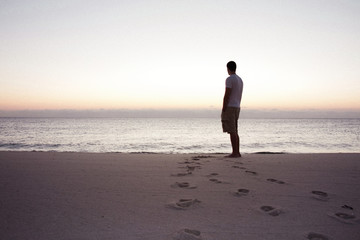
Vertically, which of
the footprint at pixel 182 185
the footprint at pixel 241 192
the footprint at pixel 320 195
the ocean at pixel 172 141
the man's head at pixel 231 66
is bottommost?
the ocean at pixel 172 141

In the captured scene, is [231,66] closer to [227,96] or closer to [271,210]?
[227,96]

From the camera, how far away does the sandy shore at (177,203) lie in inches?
60.1

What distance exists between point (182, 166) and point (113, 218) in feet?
6.40

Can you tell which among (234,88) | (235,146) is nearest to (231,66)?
(234,88)

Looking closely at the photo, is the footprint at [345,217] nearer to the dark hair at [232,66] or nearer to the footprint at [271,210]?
the footprint at [271,210]

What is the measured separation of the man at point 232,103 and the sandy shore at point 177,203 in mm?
1452

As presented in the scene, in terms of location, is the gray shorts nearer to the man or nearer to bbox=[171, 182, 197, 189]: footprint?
the man

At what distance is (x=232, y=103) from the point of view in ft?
15.9

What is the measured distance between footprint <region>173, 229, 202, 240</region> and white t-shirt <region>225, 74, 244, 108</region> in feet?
12.0

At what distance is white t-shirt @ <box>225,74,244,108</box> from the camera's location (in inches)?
187

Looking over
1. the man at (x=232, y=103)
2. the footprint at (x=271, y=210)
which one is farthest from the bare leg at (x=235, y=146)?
the footprint at (x=271, y=210)

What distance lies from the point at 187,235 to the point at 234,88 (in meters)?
3.81

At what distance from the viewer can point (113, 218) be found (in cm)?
171

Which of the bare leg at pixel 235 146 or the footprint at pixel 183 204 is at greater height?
the bare leg at pixel 235 146
